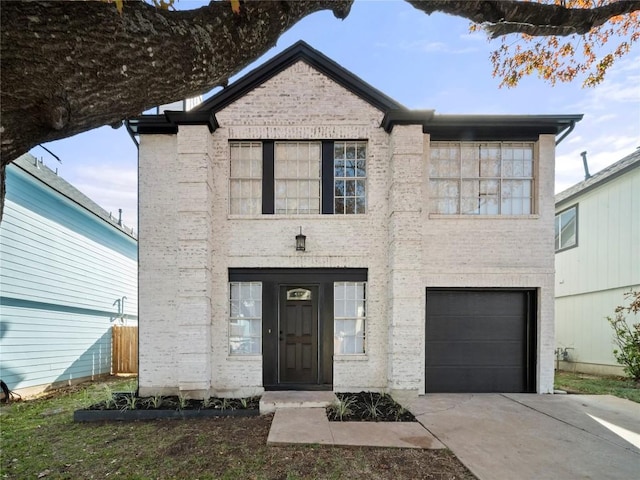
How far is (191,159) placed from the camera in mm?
7172

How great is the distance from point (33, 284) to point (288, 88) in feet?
25.1

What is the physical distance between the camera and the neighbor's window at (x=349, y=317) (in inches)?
298

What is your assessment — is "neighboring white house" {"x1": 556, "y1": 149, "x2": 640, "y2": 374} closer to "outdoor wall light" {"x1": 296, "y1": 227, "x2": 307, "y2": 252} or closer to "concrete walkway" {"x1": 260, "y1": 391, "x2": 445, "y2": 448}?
"concrete walkway" {"x1": 260, "y1": 391, "x2": 445, "y2": 448}

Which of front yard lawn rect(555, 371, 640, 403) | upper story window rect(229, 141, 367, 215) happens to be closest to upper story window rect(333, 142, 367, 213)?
upper story window rect(229, 141, 367, 215)

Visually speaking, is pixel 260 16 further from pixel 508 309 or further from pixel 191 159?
pixel 508 309

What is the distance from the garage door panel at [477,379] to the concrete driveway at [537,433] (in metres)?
0.31

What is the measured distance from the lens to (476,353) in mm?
7648

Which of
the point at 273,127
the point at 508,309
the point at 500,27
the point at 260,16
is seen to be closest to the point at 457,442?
the point at 508,309

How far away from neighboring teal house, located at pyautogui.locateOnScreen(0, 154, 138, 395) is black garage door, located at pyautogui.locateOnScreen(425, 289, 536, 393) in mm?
9216

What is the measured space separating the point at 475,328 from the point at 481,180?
3.32 m

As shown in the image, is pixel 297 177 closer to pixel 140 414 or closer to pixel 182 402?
pixel 182 402

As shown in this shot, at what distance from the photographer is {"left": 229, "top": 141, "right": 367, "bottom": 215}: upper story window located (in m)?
7.75

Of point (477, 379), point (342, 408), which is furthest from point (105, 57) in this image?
point (477, 379)

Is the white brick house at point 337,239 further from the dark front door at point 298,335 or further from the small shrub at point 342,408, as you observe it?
the small shrub at point 342,408
